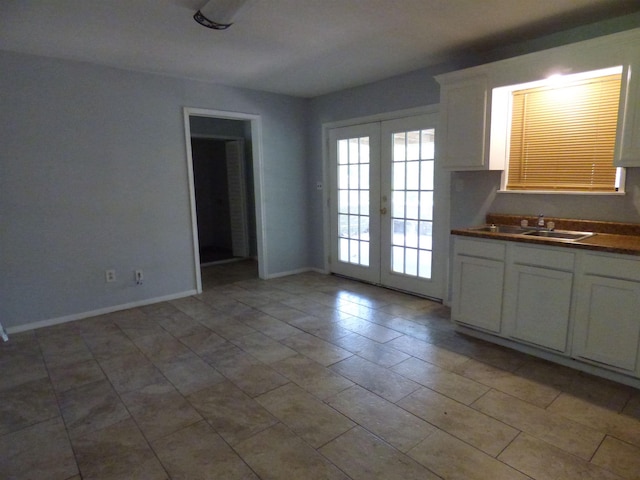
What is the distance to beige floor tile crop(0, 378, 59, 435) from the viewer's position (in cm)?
219

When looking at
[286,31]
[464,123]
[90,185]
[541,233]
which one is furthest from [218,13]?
[541,233]

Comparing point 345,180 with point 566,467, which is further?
point 345,180

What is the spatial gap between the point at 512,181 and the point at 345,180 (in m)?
2.15

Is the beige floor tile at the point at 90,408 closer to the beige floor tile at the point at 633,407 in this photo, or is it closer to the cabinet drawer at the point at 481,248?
the cabinet drawer at the point at 481,248

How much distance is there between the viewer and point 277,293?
455 cm

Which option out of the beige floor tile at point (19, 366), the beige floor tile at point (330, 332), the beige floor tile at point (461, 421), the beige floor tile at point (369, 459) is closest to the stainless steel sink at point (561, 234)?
Result: the beige floor tile at point (461, 421)

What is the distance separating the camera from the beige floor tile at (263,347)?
292 centimetres

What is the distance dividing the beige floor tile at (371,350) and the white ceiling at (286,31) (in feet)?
7.99

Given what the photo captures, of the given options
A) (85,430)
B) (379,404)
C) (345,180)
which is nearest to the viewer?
(85,430)

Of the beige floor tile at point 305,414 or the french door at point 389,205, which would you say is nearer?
the beige floor tile at point 305,414

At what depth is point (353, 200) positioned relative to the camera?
4.96 metres

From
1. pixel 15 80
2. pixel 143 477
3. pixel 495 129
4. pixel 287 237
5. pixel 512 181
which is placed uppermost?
pixel 15 80

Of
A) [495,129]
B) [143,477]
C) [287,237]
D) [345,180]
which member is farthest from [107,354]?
[495,129]

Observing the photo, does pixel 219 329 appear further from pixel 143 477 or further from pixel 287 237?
pixel 287 237
